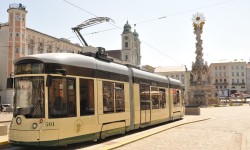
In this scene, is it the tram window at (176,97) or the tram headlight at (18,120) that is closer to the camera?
the tram headlight at (18,120)

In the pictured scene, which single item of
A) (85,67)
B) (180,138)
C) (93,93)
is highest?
(85,67)

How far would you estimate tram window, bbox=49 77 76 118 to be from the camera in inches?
381

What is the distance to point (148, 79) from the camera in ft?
54.4

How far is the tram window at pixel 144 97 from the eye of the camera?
1537 centimetres

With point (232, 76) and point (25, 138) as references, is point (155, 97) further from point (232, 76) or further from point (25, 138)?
point (232, 76)

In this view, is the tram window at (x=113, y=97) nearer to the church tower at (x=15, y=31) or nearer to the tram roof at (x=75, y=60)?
the tram roof at (x=75, y=60)

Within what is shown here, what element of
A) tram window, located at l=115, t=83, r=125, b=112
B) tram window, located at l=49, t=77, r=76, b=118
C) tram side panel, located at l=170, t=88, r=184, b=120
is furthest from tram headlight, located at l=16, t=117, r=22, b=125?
tram side panel, located at l=170, t=88, r=184, b=120

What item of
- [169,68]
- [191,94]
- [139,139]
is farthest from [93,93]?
[169,68]

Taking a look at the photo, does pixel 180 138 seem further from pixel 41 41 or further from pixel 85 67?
pixel 41 41

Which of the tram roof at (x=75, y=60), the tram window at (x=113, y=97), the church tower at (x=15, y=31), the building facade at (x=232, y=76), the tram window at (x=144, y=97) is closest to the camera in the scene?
the tram roof at (x=75, y=60)

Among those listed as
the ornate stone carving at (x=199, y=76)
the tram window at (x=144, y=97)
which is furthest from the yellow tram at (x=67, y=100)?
the ornate stone carving at (x=199, y=76)

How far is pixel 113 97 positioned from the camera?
492 inches

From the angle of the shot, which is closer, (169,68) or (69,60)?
(69,60)

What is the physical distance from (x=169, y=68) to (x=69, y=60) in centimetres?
13038
